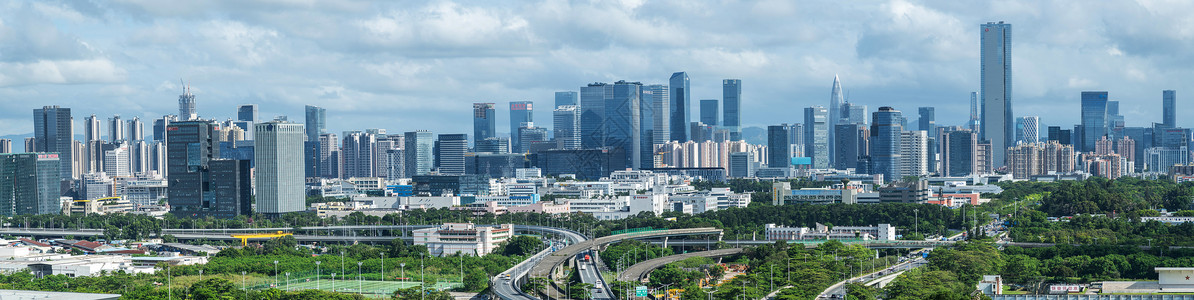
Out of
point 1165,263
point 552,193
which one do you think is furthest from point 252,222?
point 1165,263

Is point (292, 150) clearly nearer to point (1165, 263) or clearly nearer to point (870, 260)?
point (870, 260)

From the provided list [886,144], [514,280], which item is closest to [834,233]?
[514,280]

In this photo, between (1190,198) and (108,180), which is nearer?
(1190,198)

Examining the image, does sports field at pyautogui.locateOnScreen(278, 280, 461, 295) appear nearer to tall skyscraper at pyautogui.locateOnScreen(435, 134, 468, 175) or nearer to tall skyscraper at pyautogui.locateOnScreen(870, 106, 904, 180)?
tall skyscraper at pyautogui.locateOnScreen(870, 106, 904, 180)

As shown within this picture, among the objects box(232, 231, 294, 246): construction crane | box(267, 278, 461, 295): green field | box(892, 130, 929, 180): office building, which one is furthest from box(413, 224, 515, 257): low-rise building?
box(892, 130, 929, 180): office building

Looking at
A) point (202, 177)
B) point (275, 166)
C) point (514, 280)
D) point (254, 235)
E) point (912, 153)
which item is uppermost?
point (275, 166)

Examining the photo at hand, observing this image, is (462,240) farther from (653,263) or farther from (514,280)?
(514,280)

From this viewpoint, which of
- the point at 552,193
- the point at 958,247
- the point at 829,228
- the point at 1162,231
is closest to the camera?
the point at 958,247
